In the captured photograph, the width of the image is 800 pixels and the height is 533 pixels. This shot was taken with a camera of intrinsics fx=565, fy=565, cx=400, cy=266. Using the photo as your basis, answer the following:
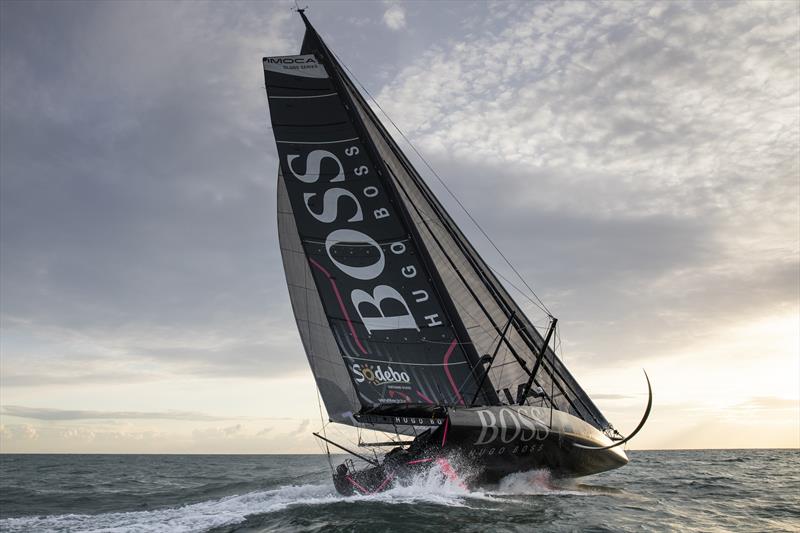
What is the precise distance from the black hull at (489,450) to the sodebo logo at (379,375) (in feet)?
5.54

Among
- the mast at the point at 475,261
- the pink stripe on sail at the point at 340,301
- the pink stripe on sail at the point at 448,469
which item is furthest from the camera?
the mast at the point at 475,261

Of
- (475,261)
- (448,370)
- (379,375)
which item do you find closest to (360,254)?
(379,375)

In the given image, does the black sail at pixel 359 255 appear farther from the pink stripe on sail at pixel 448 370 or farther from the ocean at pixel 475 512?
the ocean at pixel 475 512

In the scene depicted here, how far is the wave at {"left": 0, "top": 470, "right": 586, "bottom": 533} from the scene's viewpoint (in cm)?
1156

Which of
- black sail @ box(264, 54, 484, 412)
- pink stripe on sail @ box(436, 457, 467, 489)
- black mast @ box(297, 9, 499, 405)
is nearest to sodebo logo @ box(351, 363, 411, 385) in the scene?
black sail @ box(264, 54, 484, 412)

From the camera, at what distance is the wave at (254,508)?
11562 mm

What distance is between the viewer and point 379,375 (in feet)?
44.8

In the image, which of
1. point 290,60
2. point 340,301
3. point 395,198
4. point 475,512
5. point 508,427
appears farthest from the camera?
point 290,60

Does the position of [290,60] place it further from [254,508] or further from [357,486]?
[254,508]

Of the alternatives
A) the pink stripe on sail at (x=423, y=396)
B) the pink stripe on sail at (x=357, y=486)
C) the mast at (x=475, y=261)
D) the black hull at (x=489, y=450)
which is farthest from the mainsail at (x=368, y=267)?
the pink stripe on sail at (x=357, y=486)

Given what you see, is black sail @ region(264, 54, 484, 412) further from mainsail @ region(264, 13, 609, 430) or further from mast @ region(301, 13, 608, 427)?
mast @ region(301, 13, 608, 427)

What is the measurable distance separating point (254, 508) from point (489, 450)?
604cm

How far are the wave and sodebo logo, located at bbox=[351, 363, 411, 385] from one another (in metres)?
2.29

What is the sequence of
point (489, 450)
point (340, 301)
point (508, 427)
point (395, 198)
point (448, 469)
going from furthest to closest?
point (340, 301)
point (395, 198)
point (448, 469)
point (489, 450)
point (508, 427)
